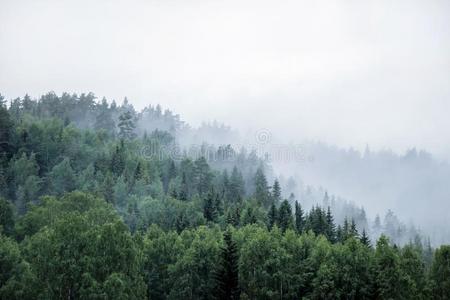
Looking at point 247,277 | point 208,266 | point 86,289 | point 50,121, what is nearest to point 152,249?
point 208,266

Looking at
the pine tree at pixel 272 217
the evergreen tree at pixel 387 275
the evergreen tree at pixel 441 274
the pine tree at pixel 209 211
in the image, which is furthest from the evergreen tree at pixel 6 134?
the evergreen tree at pixel 441 274

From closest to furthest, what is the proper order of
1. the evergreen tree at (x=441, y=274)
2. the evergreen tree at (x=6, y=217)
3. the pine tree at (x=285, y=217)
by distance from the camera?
the evergreen tree at (x=441, y=274) < the evergreen tree at (x=6, y=217) < the pine tree at (x=285, y=217)

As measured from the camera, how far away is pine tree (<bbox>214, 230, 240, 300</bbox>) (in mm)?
70812

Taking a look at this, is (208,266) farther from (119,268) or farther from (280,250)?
(119,268)

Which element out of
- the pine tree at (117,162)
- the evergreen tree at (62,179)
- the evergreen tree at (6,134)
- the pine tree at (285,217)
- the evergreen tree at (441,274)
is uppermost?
the evergreen tree at (6,134)

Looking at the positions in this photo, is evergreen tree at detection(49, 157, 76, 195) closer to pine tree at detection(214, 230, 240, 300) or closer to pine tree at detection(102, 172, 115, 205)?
pine tree at detection(102, 172, 115, 205)

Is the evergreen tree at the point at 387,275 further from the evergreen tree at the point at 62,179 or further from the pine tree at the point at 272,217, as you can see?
the evergreen tree at the point at 62,179

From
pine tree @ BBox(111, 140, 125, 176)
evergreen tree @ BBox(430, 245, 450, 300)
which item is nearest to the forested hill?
evergreen tree @ BBox(430, 245, 450, 300)

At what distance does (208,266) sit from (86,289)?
69.1 ft

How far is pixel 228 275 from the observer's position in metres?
71.6

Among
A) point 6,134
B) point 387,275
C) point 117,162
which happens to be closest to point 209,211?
point 117,162

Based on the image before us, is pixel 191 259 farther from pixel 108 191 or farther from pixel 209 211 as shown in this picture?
pixel 108 191

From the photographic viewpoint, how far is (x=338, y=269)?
6925 cm

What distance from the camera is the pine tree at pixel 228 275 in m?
70.8
